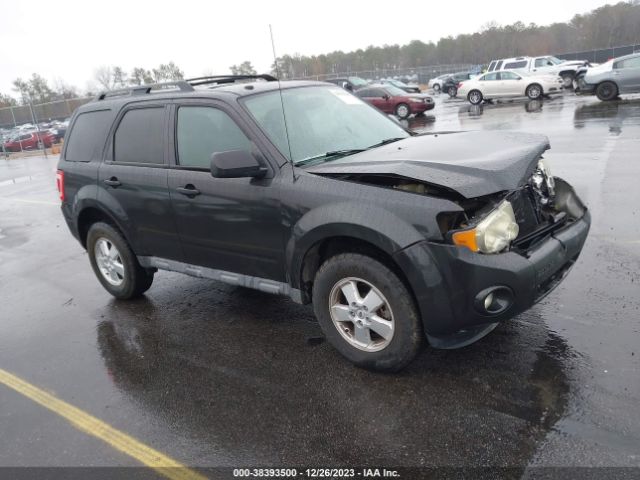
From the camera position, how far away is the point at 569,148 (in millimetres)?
10758

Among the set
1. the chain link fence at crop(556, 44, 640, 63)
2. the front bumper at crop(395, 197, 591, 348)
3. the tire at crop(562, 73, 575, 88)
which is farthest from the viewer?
the chain link fence at crop(556, 44, 640, 63)

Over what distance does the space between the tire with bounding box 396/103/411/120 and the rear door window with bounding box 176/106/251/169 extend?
18.3 m

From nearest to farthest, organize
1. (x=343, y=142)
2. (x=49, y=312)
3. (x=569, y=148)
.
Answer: (x=343, y=142) < (x=49, y=312) < (x=569, y=148)

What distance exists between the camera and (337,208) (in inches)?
134

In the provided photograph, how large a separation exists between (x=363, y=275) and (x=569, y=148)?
29.5 ft

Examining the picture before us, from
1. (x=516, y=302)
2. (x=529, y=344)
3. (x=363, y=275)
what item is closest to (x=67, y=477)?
(x=363, y=275)

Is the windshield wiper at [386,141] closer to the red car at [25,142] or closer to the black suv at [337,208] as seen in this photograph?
the black suv at [337,208]

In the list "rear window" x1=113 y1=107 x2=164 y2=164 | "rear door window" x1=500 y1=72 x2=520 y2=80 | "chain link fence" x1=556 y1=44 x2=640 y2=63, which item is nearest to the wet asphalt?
"rear window" x1=113 y1=107 x2=164 y2=164

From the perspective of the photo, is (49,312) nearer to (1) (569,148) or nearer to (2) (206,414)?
(2) (206,414)

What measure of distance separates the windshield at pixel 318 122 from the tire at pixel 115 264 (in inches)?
82.4

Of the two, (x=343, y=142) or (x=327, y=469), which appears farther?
(x=343, y=142)

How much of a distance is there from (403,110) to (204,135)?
60.7 feet

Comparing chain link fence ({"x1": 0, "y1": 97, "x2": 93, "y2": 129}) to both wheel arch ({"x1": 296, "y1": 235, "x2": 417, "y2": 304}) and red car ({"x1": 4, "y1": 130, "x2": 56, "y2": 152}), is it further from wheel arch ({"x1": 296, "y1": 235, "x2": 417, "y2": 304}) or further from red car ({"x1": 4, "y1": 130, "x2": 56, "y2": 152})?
wheel arch ({"x1": 296, "y1": 235, "x2": 417, "y2": 304})

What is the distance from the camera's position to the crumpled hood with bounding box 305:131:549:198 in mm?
3172
